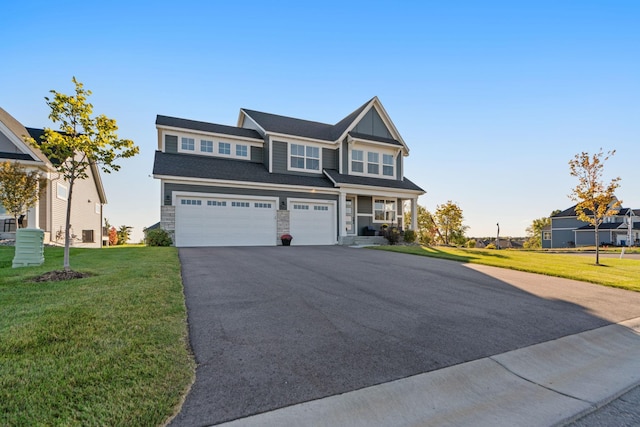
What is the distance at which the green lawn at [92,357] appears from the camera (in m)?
2.15

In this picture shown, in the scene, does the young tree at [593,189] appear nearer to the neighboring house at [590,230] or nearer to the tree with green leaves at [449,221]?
the tree with green leaves at [449,221]

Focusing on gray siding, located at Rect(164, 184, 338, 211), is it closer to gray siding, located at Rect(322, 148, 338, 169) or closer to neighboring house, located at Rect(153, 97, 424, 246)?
neighboring house, located at Rect(153, 97, 424, 246)

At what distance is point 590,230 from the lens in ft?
139

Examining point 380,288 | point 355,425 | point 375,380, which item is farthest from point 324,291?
point 355,425

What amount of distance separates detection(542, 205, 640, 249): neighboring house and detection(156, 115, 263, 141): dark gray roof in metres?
46.8

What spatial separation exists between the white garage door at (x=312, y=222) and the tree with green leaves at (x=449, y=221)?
16.4 m

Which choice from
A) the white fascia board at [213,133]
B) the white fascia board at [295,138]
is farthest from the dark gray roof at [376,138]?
the white fascia board at [213,133]

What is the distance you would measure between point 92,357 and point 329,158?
60.8 ft

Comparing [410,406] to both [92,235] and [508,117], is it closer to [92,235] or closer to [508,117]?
[508,117]

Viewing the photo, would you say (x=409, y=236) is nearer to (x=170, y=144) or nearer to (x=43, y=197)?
(x=170, y=144)

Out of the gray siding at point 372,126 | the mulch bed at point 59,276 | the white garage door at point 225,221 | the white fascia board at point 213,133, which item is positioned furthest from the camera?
the gray siding at point 372,126

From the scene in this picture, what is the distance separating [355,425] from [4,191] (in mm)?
17000

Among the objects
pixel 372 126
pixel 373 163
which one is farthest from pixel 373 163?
pixel 372 126

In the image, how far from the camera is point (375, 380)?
2.85 meters
